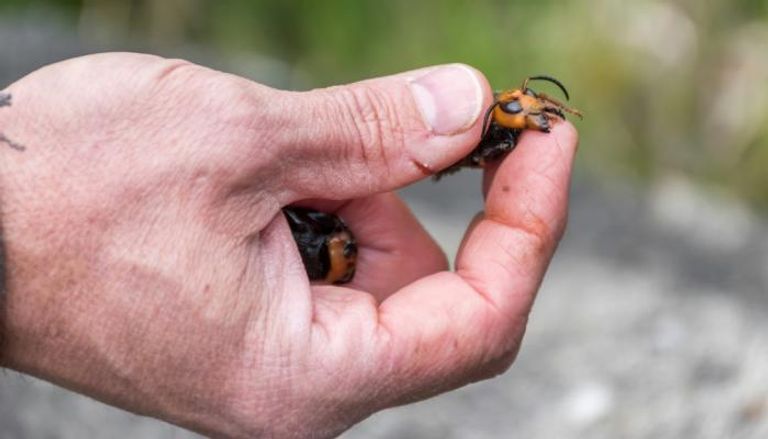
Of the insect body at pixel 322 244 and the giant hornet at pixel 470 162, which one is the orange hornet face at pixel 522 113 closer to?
the giant hornet at pixel 470 162

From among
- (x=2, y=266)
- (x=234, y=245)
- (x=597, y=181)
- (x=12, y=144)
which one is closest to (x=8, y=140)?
(x=12, y=144)

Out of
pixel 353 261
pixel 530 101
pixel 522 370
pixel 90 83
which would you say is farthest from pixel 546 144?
pixel 522 370

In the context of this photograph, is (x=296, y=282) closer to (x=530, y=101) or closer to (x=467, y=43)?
(x=530, y=101)

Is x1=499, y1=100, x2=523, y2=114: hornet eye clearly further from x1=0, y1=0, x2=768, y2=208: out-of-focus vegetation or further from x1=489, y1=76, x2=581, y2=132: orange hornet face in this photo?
x1=0, y1=0, x2=768, y2=208: out-of-focus vegetation

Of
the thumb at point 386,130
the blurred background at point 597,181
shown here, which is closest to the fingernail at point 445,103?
the thumb at point 386,130

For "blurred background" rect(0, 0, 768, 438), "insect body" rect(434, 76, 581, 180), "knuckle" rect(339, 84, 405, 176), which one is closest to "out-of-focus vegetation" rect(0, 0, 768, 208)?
"blurred background" rect(0, 0, 768, 438)

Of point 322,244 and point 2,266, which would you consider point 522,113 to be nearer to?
point 322,244
